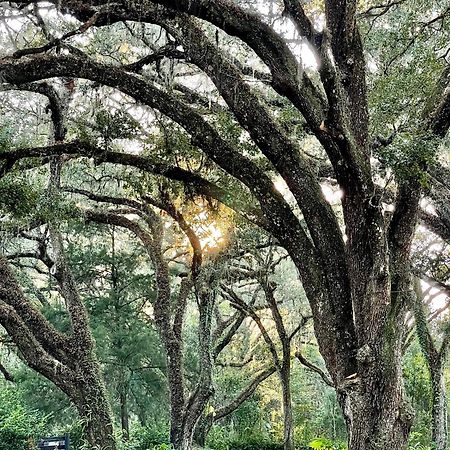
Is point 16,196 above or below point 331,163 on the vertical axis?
above

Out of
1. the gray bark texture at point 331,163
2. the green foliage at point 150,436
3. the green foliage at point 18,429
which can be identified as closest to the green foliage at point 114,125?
the gray bark texture at point 331,163

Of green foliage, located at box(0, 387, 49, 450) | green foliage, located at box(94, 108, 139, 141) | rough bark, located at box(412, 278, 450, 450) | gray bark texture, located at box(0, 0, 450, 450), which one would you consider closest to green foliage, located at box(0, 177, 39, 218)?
green foliage, located at box(94, 108, 139, 141)

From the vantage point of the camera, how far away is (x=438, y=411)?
10227 mm

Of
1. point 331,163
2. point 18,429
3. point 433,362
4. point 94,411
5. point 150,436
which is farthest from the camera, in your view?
point 150,436

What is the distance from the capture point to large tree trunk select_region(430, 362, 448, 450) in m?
9.95

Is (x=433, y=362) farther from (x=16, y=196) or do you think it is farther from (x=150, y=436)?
(x=16, y=196)

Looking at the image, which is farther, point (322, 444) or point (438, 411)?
point (438, 411)

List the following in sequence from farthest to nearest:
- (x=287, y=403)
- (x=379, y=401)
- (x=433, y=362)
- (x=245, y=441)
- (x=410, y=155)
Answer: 1. (x=245, y=441)
2. (x=287, y=403)
3. (x=433, y=362)
4. (x=410, y=155)
5. (x=379, y=401)

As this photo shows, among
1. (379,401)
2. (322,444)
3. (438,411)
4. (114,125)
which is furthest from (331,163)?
(438,411)

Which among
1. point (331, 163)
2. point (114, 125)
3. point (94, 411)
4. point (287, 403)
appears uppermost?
point (114, 125)

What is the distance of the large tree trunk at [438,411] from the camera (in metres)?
9.95

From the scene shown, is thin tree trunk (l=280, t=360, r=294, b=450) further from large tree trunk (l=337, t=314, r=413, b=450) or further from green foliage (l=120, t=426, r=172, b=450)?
large tree trunk (l=337, t=314, r=413, b=450)

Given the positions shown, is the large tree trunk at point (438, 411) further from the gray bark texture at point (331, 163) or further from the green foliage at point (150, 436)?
the gray bark texture at point (331, 163)

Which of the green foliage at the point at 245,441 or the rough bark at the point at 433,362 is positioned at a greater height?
the rough bark at the point at 433,362
